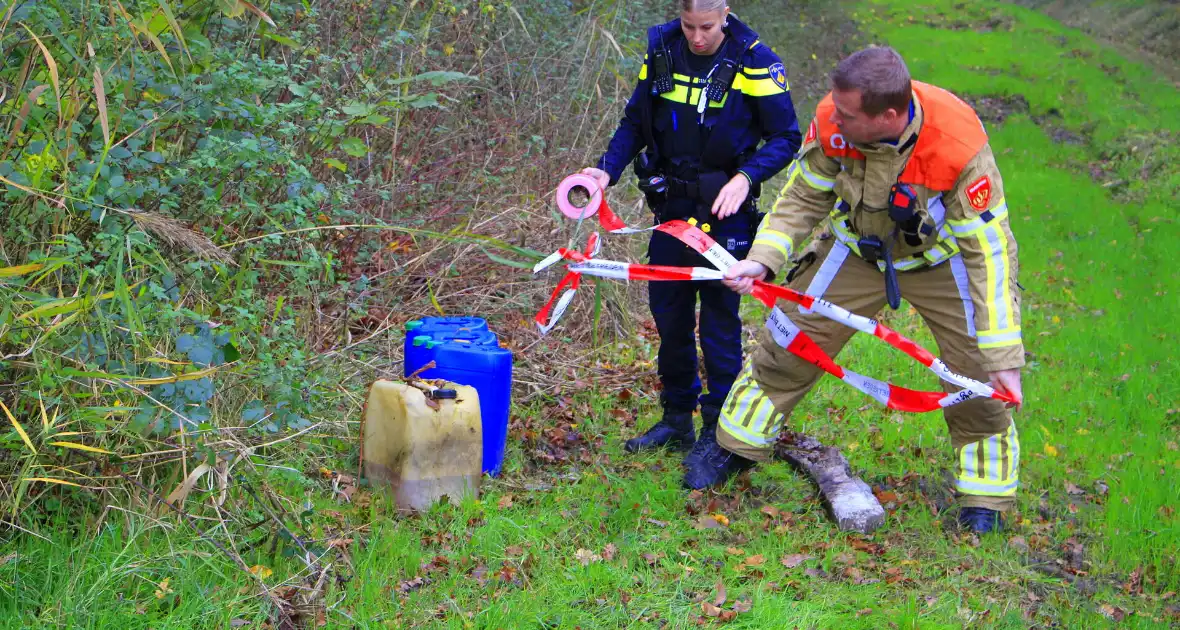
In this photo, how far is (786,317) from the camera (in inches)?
188

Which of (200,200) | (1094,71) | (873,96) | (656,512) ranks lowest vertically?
(1094,71)

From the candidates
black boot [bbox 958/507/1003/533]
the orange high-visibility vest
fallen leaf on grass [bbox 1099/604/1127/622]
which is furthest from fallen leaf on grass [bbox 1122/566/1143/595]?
the orange high-visibility vest

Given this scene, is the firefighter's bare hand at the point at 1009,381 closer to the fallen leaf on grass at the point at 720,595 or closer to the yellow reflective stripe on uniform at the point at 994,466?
the yellow reflective stripe on uniform at the point at 994,466

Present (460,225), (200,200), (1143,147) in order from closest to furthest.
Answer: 1. (200,200)
2. (460,225)
3. (1143,147)

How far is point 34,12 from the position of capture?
3.48 meters

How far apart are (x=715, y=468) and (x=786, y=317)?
31.1 inches

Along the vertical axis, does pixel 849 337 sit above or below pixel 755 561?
above

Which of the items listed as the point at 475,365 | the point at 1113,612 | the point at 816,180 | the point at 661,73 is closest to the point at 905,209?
the point at 816,180

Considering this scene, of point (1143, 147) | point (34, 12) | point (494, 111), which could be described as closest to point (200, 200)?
point (34, 12)

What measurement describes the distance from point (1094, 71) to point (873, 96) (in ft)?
63.6

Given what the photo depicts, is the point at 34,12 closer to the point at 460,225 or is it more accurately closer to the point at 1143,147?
the point at 460,225

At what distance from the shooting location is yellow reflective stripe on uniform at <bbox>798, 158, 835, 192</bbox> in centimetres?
455

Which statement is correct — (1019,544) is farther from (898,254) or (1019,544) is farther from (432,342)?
(432,342)

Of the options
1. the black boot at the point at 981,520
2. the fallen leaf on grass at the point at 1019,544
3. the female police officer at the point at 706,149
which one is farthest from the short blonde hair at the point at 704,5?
the fallen leaf on grass at the point at 1019,544
